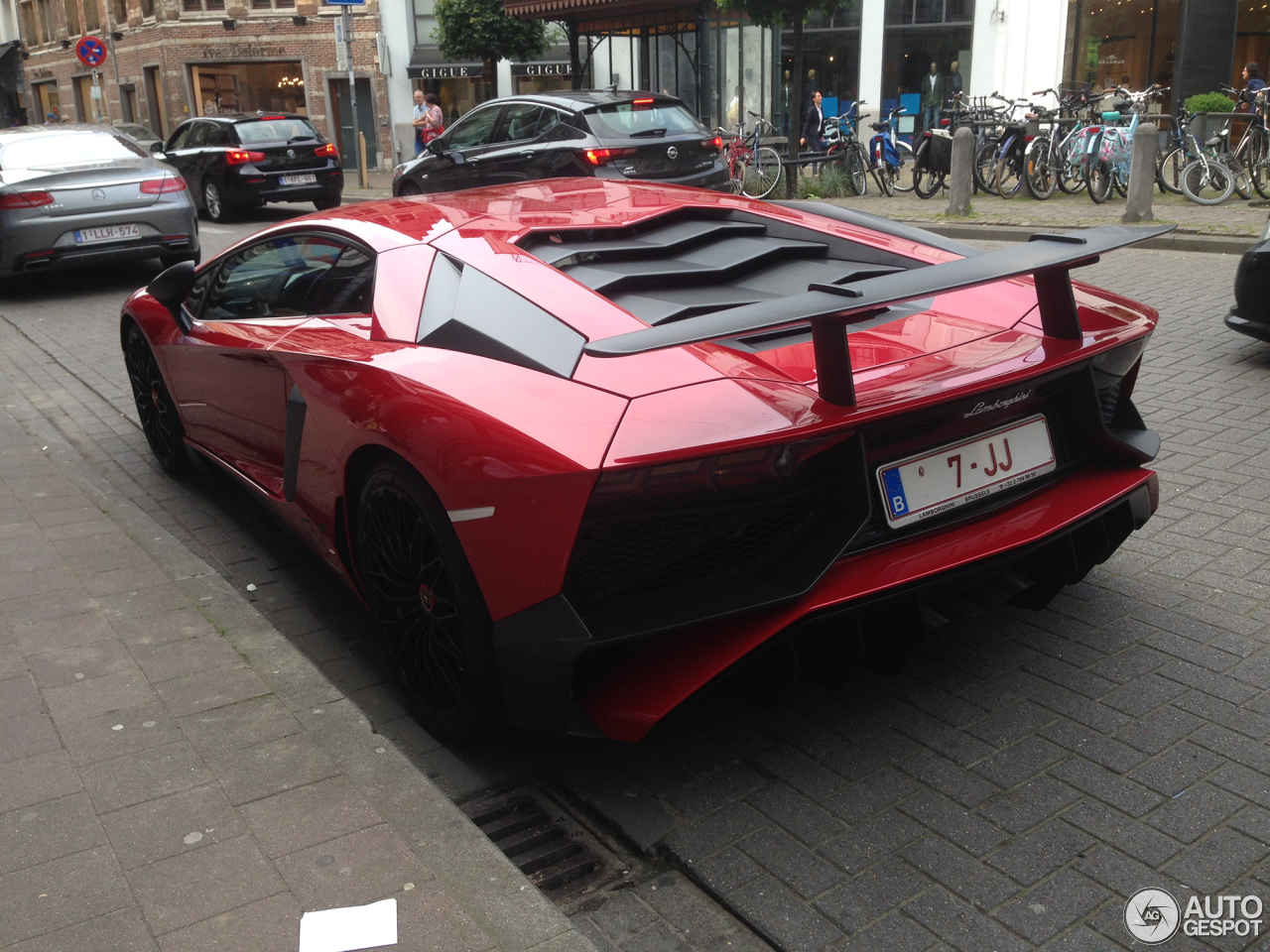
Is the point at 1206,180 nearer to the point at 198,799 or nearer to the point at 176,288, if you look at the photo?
the point at 176,288

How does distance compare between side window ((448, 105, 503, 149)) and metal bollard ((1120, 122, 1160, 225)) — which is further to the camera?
side window ((448, 105, 503, 149))

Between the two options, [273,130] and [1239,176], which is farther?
[273,130]

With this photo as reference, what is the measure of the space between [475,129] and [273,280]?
418 inches

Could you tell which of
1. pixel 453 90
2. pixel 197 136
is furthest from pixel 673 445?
pixel 453 90

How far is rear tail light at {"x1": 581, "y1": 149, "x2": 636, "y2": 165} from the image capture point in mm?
12508

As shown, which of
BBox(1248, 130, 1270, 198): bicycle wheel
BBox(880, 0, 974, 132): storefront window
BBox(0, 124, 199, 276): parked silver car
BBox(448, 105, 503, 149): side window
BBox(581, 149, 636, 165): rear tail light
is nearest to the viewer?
BBox(0, 124, 199, 276): parked silver car

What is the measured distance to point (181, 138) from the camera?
18.7m

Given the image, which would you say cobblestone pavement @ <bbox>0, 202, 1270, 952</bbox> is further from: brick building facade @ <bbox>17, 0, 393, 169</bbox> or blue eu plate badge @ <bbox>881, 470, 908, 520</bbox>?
brick building facade @ <bbox>17, 0, 393, 169</bbox>

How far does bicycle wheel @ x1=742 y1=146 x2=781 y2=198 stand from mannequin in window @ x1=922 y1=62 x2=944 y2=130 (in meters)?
10.7

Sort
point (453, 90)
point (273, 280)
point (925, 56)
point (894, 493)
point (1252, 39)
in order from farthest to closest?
point (453, 90)
point (925, 56)
point (1252, 39)
point (273, 280)
point (894, 493)

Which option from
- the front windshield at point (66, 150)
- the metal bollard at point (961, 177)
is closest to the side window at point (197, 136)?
the front windshield at point (66, 150)

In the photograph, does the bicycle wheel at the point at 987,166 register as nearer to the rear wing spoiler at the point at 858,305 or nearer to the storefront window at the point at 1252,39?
the storefront window at the point at 1252,39

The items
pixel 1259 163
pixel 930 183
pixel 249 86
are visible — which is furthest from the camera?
pixel 249 86

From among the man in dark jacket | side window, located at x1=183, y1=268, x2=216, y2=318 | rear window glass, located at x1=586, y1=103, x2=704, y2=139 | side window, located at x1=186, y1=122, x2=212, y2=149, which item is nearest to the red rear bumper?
side window, located at x1=183, y1=268, x2=216, y2=318
